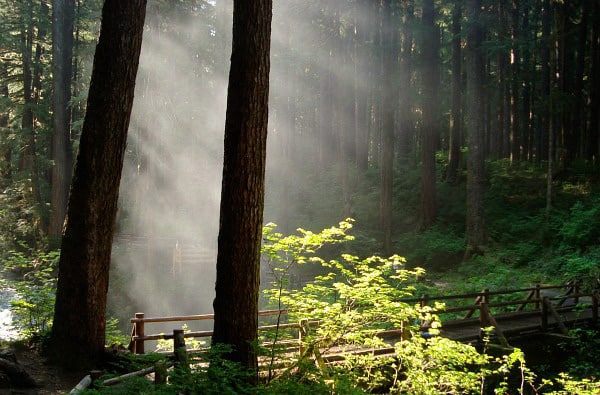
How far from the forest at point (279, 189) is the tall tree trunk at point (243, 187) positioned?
26mm

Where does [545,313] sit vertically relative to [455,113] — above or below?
below

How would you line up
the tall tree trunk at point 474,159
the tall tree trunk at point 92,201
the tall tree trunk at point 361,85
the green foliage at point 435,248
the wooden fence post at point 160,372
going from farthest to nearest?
1. the tall tree trunk at point 361,85
2. the green foliage at point 435,248
3. the tall tree trunk at point 474,159
4. the tall tree trunk at point 92,201
5. the wooden fence post at point 160,372

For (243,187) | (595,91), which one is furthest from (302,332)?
(595,91)

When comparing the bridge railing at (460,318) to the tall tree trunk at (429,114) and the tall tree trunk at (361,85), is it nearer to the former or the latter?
the tall tree trunk at (429,114)

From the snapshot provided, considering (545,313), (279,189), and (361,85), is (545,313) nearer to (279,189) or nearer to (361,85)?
(361,85)

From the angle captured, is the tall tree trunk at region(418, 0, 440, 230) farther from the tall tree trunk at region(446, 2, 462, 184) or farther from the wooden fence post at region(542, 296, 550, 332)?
the wooden fence post at region(542, 296, 550, 332)

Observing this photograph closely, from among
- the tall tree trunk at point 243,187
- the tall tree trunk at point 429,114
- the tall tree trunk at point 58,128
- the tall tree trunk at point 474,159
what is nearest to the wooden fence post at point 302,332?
the tall tree trunk at point 243,187

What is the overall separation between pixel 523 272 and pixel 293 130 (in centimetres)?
2044

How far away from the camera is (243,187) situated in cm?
656

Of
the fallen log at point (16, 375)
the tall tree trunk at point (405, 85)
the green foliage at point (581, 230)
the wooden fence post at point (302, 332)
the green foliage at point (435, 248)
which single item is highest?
the tall tree trunk at point (405, 85)

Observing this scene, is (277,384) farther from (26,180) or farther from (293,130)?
(293,130)

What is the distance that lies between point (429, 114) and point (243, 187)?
828 inches

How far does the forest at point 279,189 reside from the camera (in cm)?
675

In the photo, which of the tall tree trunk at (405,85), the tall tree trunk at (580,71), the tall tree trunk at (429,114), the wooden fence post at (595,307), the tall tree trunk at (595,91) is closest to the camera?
the wooden fence post at (595,307)
